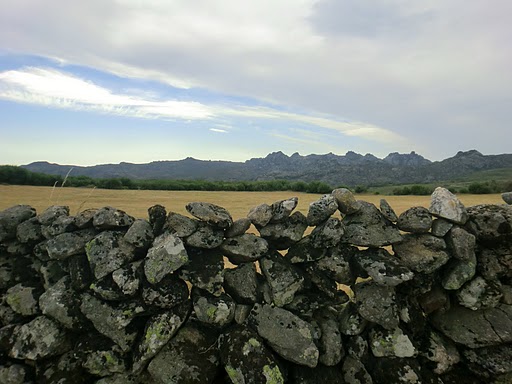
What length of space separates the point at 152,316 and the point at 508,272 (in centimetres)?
461

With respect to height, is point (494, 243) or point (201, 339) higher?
point (494, 243)

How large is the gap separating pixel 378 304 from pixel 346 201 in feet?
4.44

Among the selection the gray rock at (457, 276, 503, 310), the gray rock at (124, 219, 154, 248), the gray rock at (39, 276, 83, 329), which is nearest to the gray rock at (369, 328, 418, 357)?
the gray rock at (457, 276, 503, 310)

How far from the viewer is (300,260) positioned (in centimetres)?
432

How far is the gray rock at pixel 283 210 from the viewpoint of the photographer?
438 centimetres

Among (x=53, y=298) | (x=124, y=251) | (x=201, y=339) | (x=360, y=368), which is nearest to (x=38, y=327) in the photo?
(x=53, y=298)

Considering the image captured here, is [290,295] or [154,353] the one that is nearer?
[154,353]

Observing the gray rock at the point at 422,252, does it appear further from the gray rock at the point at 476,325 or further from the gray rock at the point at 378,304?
the gray rock at the point at 476,325

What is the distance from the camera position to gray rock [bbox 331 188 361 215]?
4488 millimetres

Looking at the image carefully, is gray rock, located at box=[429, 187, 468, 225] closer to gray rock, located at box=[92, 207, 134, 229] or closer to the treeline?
gray rock, located at box=[92, 207, 134, 229]

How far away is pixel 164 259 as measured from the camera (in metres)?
3.93

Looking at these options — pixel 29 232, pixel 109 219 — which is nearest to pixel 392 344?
pixel 109 219

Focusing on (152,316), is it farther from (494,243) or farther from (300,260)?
(494,243)

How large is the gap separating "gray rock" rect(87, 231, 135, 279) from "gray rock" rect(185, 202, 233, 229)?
0.92 metres
